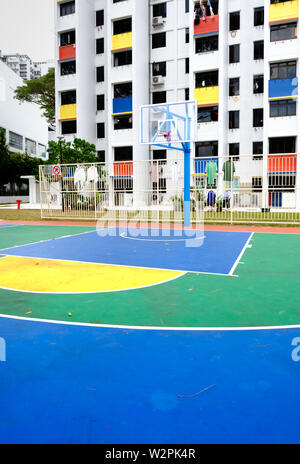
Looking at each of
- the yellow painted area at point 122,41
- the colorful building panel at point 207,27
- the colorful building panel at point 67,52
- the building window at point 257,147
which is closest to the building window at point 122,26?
the yellow painted area at point 122,41

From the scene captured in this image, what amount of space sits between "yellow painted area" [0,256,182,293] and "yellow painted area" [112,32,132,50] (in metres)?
30.2

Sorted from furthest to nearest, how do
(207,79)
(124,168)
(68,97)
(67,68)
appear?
1. (68,97)
2. (67,68)
3. (207,79)
4. (124,168)

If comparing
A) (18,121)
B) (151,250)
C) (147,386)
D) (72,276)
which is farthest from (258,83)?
(18,121)

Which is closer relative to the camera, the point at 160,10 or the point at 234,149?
the point at 234,149

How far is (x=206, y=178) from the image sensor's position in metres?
21.2

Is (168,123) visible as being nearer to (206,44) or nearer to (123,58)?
(206,44)

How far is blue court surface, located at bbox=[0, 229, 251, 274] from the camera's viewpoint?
885cm

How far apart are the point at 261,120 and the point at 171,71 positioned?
894 cm

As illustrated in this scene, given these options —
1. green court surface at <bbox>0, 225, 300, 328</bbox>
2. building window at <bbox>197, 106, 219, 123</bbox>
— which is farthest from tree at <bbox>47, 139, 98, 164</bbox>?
green court surface at <bbox>0, 225, 300, 328</bbox>

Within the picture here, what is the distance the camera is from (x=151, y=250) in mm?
10773

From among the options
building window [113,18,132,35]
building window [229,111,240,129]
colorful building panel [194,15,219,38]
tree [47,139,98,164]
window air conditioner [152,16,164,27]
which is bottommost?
tree [47,139,98,164]

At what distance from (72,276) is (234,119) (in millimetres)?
28409

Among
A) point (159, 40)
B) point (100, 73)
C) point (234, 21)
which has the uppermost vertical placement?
point (234, 21)

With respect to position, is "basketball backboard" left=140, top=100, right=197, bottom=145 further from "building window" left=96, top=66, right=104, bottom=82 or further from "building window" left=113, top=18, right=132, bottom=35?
"building window" left=96, top=66, right=104, bottom=82
